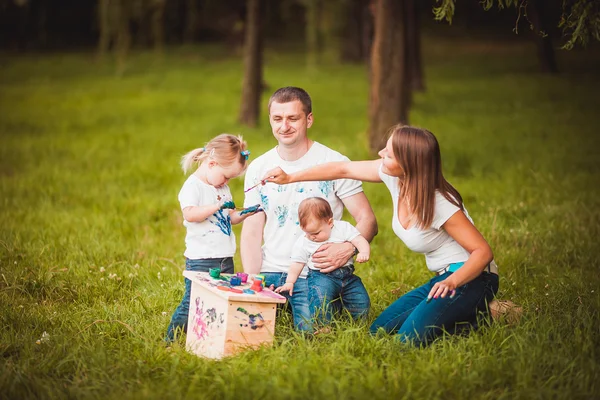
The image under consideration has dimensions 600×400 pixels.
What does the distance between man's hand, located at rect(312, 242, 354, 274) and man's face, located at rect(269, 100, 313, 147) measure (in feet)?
2.43

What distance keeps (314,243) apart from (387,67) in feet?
17.8

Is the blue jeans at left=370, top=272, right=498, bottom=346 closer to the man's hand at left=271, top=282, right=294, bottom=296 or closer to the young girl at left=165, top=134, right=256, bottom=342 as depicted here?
the man's hand at left=271, top=282, right=294, bottom=296

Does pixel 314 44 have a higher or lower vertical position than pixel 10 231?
higher

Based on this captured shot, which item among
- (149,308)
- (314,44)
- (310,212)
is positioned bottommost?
(149,308)

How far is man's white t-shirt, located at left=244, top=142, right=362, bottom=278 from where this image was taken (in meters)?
4.70

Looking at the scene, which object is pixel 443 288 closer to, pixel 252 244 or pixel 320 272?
pixel 320 272

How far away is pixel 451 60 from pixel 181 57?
11805 millimetres

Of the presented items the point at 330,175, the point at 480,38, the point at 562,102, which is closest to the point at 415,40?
the point at 562,102

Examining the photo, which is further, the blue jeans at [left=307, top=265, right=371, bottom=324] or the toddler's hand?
the blue jeans at [left=307, top=265, right=371, bottom=324]

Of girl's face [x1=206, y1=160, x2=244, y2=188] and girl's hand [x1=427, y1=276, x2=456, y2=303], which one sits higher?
girl's face [x1=206, y1=160, x2=244, y2=188]

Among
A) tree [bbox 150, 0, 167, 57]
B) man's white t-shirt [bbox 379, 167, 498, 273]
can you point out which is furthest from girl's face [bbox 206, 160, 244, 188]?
tree [bbox 150, 0, 167, 57]

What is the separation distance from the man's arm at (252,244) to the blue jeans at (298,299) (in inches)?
3.5

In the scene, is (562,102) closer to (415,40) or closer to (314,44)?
(415,40)

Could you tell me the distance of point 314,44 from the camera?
41.5 ft
